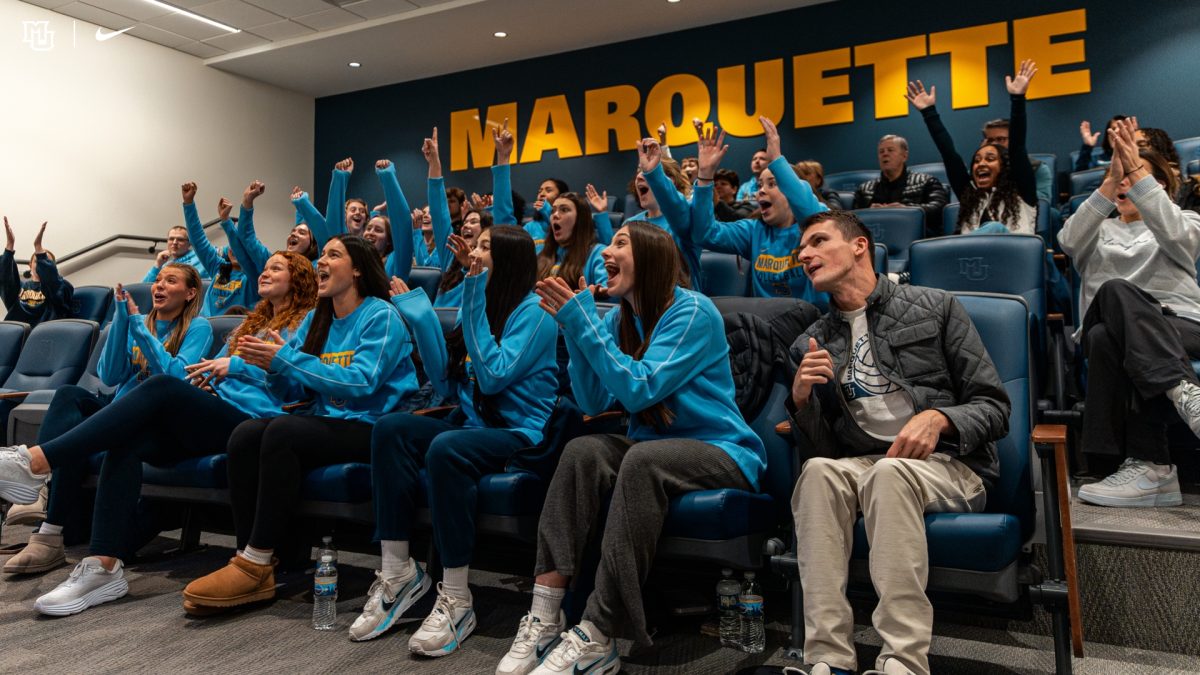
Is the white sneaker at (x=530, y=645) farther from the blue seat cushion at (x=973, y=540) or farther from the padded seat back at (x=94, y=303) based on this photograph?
the padded seat back at (x=94, y=303)

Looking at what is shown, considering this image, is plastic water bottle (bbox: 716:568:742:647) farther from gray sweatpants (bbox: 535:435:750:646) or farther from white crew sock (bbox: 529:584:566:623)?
white crew sock (bbox: 529:584:566:623)

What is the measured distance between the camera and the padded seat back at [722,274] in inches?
134

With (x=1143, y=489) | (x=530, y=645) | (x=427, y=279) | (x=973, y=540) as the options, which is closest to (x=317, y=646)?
(x=530, y=645)

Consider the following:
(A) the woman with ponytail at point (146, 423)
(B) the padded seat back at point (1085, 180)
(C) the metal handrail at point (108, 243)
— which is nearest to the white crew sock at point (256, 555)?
(A) the woman with ponytail at point (146, 423)

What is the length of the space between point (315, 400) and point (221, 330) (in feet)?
2.62

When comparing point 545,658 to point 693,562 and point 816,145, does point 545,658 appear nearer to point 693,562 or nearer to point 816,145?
point 693,562

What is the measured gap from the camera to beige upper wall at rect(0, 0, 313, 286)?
6.62m

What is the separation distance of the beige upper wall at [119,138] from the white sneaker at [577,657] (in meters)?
6.53

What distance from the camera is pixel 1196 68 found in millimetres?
5383

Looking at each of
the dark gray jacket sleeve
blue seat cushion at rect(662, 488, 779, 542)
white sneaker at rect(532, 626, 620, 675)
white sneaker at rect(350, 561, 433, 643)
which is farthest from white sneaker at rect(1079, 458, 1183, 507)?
white sneaker at rect(350, 561, 433, 643)

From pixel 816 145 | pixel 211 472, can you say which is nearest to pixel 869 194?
pixel 816 145

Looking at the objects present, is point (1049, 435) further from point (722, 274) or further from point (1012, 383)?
point (722, 274)

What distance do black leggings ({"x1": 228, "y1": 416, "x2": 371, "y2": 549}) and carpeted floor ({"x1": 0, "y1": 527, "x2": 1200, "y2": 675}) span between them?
25 cm

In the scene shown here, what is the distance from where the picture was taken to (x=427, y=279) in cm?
400
